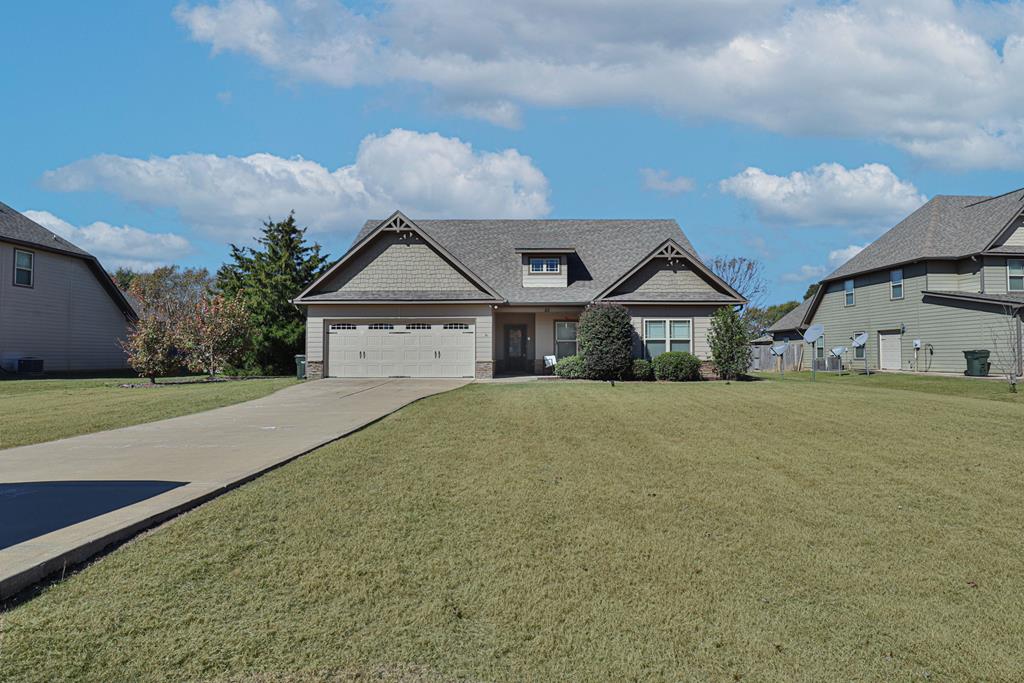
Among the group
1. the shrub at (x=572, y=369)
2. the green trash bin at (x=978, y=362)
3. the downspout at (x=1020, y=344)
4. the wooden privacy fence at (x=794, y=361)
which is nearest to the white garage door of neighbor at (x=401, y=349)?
the shrub at (x=572, y=369)

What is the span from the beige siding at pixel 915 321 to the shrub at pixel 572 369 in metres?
17.4

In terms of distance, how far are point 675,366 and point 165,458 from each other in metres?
18.4

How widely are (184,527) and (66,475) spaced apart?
3.14 m

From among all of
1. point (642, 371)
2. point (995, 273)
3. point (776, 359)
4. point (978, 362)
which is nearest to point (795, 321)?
point (776, 359)

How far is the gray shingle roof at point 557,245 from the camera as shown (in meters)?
27.9

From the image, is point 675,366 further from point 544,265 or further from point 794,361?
point 794,361

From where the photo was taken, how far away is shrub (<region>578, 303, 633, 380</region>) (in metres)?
23.4

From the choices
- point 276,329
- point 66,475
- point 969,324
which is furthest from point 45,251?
point 969,324

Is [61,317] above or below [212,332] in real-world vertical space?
above

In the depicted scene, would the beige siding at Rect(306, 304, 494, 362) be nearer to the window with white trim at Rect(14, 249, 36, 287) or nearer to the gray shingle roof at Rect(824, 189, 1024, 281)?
the window with white trim at Rect(14, 249, 36, 287)

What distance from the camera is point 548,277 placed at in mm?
28078

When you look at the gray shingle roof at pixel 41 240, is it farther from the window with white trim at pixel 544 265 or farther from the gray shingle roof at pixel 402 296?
the window with white trim at pixel 544 265

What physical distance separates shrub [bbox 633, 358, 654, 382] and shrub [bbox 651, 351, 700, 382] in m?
0.22

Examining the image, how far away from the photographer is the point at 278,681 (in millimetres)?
3398
